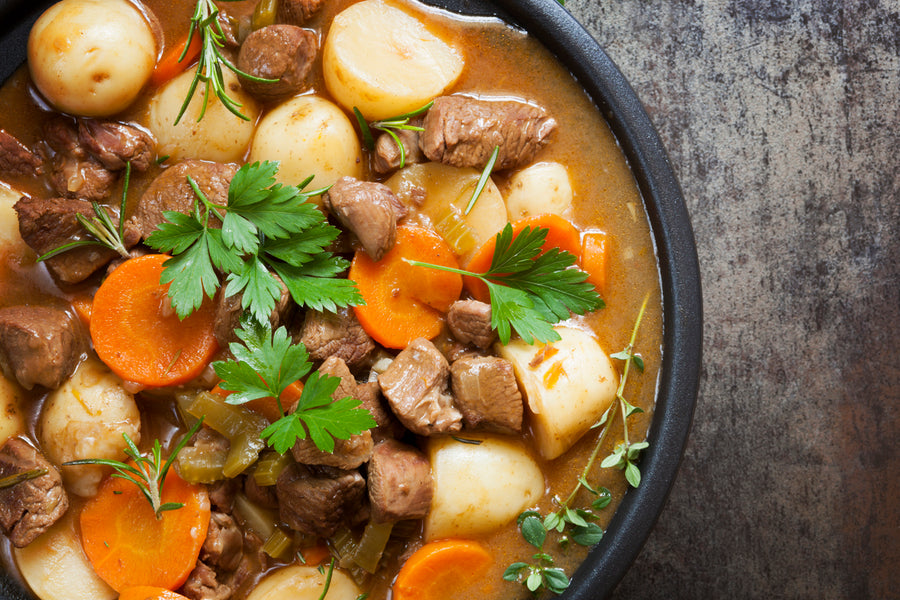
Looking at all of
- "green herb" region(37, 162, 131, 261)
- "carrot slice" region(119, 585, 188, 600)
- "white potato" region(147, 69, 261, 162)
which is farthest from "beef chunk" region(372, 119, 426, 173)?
"carrot slice" region(119, 585, 188, 600)

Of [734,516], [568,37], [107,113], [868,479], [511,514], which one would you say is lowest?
[734,516]

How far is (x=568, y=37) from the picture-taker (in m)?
2.20

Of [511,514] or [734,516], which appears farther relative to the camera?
[734,516]

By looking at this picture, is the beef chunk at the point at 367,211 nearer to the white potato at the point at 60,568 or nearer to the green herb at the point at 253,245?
the green herb at the point at 253,245

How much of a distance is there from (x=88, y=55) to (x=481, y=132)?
122cm

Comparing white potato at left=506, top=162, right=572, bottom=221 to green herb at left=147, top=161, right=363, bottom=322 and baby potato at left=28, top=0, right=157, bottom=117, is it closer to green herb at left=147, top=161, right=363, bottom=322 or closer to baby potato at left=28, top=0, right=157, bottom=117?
green herb at left=147, top=161, right=363, bottom=322

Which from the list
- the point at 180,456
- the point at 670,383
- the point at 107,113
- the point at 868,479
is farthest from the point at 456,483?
the point at 868,479

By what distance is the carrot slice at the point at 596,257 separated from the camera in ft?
7.25

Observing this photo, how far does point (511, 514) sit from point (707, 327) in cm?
125

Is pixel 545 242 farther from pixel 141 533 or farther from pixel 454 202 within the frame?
pixel 141 533

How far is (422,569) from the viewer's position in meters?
2.11

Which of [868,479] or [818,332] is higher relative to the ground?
[818,332]

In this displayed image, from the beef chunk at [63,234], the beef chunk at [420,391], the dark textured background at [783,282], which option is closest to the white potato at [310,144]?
the beef chunk at [63,234]

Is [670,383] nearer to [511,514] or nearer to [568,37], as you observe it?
[511,514]
